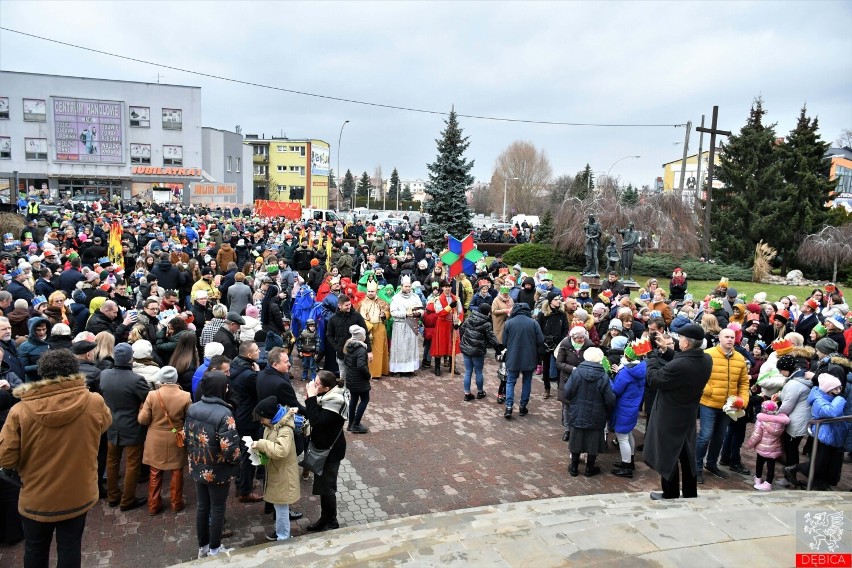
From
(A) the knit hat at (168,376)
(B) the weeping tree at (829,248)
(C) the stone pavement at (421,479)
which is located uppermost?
(B) the weeping tree at (829,248)

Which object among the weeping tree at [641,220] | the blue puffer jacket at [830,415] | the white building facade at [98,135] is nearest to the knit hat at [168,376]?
the blue puffer jacket at [830,415]

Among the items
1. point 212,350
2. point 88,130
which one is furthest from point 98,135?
point 212,350

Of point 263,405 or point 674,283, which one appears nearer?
point 263,405

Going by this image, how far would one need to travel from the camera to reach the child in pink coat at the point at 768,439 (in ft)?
22.5

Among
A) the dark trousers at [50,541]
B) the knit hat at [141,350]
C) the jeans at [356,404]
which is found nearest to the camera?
the dark trousers at [50,541]

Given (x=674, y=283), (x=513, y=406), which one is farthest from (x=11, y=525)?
(x=674, y=283)

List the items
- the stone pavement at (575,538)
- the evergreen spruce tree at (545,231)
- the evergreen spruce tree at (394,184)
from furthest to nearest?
1. the evergreen spruce tree at (394,184)
2. the evergreen spruce tree at (545,231)
3. the stone pavement at (575,538)

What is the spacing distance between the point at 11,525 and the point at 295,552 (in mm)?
2593

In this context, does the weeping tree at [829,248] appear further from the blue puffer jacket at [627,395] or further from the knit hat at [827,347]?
the blue puffer jacket at [627,395]

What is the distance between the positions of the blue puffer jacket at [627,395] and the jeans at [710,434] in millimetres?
743

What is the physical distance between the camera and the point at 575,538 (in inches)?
198

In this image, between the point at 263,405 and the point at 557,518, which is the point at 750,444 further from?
the point at 263,405

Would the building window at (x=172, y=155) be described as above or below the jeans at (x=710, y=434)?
above

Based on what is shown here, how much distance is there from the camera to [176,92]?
50.3 metres
